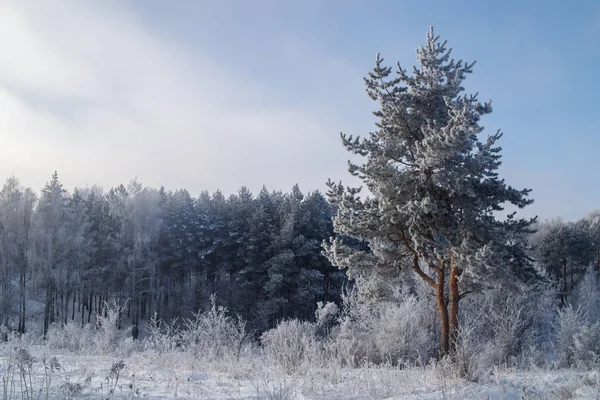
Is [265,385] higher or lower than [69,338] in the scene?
higher

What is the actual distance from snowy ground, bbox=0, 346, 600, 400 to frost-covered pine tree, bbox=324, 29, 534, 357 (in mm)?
2608

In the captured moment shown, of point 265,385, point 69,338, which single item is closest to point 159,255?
point 69,338

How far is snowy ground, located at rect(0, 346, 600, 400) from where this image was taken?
6230 mm

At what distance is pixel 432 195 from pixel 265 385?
671 centimetres

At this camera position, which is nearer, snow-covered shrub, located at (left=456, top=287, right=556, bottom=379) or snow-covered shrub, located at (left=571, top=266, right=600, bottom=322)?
snow-covered shrub, located at (left=456, top=287, right=556, bottom=379)

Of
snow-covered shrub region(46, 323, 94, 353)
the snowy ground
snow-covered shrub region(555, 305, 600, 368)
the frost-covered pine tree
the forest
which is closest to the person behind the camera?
the snowy ground

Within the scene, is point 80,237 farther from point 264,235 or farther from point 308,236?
point 308,236

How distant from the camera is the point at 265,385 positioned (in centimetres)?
643

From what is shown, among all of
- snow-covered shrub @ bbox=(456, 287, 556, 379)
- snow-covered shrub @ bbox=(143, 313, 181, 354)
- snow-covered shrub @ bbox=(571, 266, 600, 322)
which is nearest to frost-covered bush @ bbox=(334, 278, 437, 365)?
snow-covered shrub @ bbox=(456, 287, 556, 379)

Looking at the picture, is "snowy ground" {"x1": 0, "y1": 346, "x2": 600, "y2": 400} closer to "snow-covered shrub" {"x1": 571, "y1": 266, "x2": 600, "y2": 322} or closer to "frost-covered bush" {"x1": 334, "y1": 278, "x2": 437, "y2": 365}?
"frost-covered bush" {"x1": 334, "y1": 278, "x2": 437, "y2": 365}

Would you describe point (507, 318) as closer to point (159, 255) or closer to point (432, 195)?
point (432, 195)

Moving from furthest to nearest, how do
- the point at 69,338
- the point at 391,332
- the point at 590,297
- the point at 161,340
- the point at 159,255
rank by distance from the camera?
the point at 159,255
the point at 590,297
the point at 69,338
the point at 391,332
the point at 161,340

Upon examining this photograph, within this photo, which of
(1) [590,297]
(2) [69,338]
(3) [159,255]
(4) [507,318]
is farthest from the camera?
(3) [159,255]

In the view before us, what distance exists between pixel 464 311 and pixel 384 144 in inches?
561
